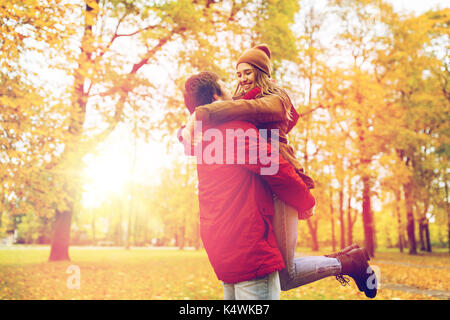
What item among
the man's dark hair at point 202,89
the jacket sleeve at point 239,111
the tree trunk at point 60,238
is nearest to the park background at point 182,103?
the tree trunk at point 60,238

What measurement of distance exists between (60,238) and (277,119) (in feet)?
40.7

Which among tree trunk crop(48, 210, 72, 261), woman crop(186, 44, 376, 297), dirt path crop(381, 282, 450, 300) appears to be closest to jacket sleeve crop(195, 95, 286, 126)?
woman crop(186, 44, 376, 297)

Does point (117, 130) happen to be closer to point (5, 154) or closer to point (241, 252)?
point (5, 154)

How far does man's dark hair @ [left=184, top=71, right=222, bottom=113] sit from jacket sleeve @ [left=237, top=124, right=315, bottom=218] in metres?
0.35

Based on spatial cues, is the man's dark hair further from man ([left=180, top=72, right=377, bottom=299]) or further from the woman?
the woman

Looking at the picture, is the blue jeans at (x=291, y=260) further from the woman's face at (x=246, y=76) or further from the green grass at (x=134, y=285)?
the green grass at (x=134, y=285)

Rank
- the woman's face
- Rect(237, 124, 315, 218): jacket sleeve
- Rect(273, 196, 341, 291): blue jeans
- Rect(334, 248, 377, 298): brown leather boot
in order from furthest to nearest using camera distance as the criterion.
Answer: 1. Rect(334, 248, 377, 298): brown leather boot
2. the woman's face
3. Rect(273, 196, 341, 291): blue jeans
4. Rect(237, 124, 315, 218): jacket sleeve

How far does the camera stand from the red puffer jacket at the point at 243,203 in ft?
4.88

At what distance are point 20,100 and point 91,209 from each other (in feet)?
150

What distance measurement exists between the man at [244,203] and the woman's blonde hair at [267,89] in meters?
0.25

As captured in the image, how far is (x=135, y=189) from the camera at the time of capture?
2742 cm

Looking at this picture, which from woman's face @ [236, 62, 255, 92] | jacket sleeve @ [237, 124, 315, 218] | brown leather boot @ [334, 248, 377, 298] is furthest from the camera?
brown leather boot @ [334, 248, 377, 298]

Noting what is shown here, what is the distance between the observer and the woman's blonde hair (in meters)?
1.69
